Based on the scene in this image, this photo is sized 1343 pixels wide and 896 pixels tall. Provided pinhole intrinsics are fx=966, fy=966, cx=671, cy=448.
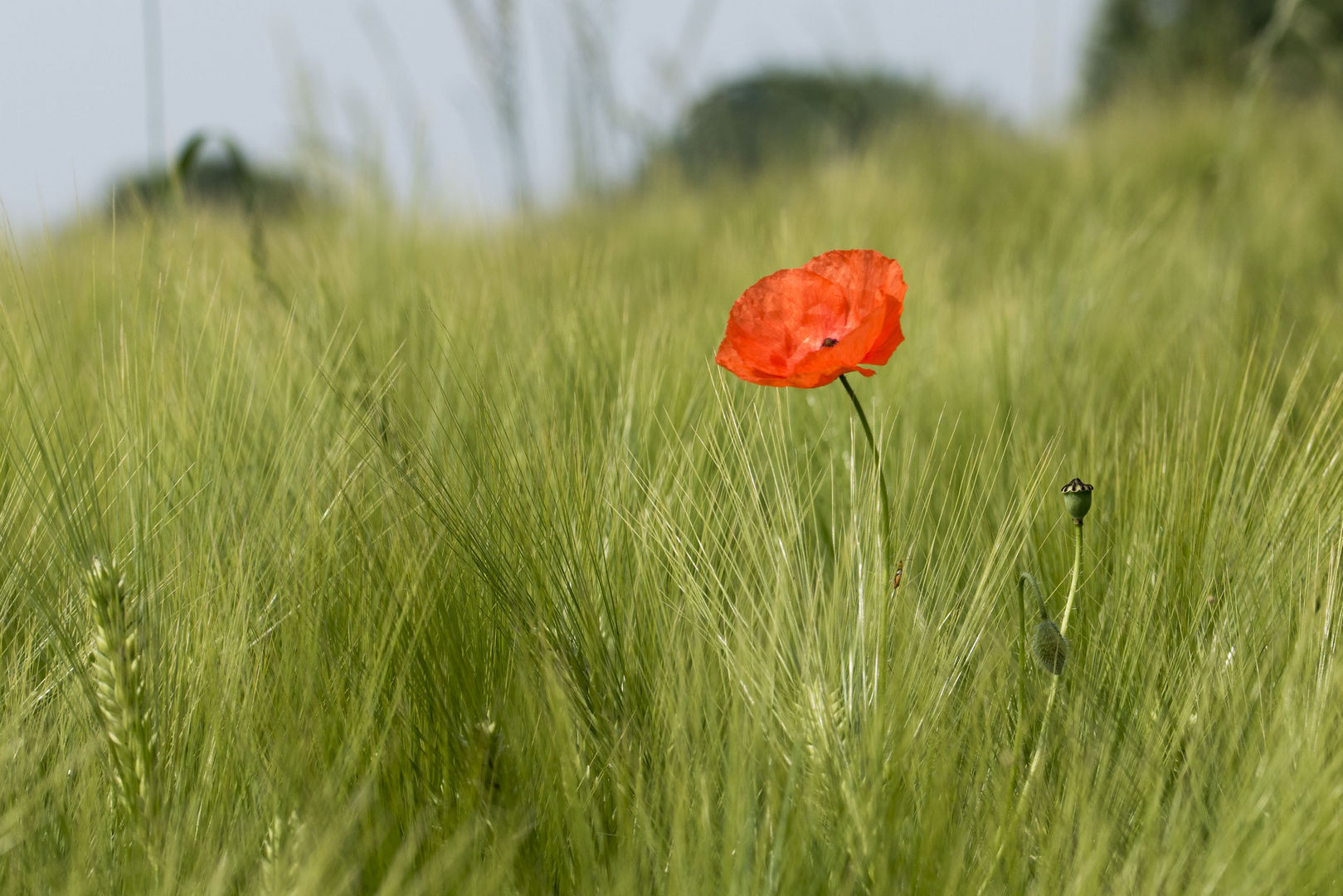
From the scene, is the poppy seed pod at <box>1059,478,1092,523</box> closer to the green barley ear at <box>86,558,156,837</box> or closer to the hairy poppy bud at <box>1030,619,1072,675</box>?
the hairy poppy bud at <box>1030,619,1072,675</box>

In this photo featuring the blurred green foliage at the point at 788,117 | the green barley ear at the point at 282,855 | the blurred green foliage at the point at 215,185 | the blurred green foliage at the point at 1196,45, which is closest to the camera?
the green barley ear at the point at 282,855

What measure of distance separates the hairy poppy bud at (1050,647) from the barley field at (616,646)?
3 cm

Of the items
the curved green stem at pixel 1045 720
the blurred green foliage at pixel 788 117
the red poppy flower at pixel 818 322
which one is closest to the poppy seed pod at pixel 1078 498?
the curved green stem at pixel 1045 720

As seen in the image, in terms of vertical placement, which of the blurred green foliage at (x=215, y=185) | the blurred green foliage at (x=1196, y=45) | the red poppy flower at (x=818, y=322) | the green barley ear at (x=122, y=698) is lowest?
the green barley ear at (x=122, y=698)

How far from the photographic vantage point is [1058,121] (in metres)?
3.33

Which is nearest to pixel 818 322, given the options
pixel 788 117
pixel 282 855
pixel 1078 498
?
pixel 1078 498

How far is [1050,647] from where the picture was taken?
19.7 inches

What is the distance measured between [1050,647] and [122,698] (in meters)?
0.46

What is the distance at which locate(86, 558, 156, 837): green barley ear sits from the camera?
0.46 metres

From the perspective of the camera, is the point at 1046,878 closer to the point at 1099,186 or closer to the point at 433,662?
the point at 433,662

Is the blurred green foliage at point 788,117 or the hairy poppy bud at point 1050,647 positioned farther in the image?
the blurred green foliage at point 788,117

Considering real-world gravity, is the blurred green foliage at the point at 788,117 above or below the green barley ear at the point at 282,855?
above

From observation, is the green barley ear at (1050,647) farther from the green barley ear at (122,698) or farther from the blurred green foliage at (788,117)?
the blurred green foliage at (788,117)

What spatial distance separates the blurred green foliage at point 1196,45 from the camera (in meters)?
4.47
